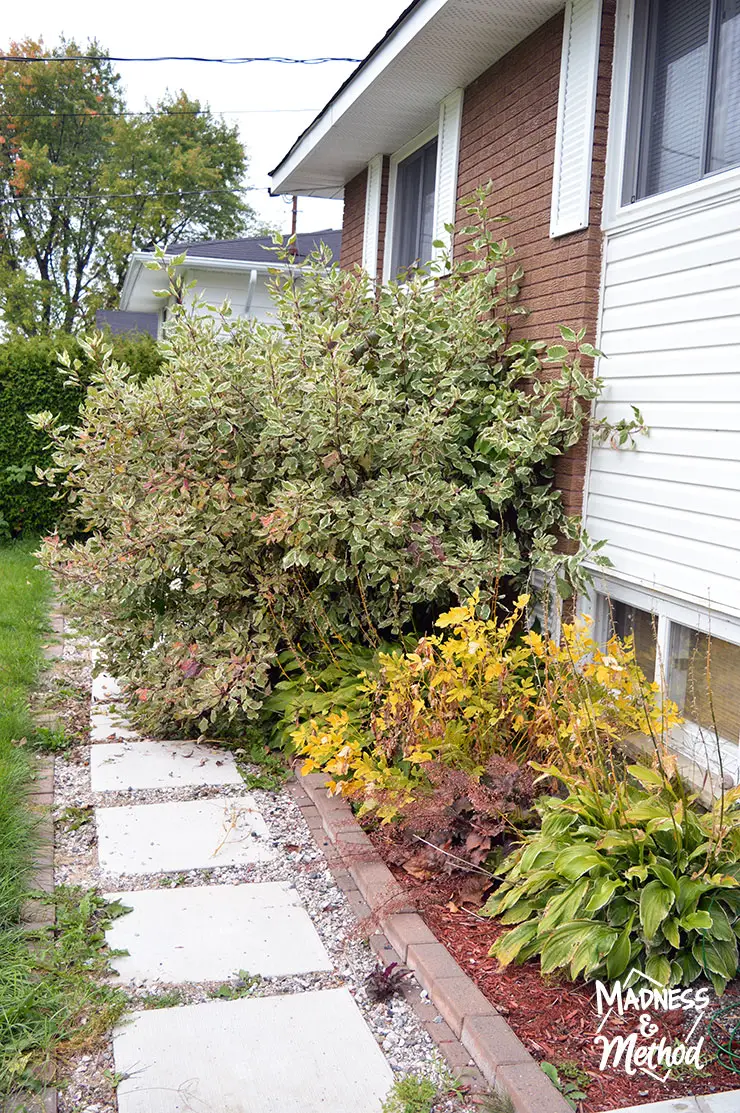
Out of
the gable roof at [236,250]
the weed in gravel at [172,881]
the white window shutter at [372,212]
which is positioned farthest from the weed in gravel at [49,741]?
the gable roof at [236,250]

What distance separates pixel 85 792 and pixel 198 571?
127 cm

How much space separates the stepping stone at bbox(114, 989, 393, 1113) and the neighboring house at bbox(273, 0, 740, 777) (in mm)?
1783

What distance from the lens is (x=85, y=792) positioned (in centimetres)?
480

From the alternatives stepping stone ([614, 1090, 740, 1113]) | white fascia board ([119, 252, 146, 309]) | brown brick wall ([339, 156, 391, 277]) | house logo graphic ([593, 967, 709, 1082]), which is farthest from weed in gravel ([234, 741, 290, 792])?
white fascia board ([119, 252, 146, 309])

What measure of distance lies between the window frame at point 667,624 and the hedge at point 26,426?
7217 millimetres

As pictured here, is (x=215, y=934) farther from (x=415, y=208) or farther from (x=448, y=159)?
(x=415, y=208)

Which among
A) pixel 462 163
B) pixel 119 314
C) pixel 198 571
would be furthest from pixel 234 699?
pixel 119 314

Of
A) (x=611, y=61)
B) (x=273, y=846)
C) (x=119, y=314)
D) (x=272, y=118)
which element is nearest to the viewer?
(x=273, y=846)

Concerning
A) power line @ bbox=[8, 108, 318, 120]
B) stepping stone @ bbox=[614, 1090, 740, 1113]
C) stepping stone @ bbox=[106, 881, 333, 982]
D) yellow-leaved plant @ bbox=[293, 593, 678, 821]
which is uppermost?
power line @ bbox=[8, 108, 318, 120]

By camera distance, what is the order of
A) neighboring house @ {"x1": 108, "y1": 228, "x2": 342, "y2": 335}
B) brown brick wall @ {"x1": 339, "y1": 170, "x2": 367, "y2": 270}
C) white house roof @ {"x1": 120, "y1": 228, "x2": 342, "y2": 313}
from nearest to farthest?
1. brown brick wall @ {"x1": 339, "y1": 170, "x2": 367, "y2": 270}
2. white house roof @ {"x1": 120, "y1": 228, "x2": 342, "y2": 313}
3. neighboring house @ {"x1": 108, "y1": 228, "x2": 342, "y2": 335}

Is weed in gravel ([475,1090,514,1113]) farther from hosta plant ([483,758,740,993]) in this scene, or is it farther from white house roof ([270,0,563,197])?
white house roof ([270,0,563,197])

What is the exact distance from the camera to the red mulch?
2674mm

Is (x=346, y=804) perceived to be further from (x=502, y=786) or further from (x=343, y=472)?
(x=343, y=472)

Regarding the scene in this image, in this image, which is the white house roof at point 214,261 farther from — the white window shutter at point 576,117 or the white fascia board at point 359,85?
the white window shutter at point 576,117
